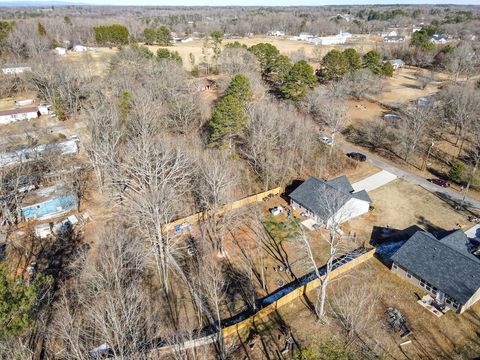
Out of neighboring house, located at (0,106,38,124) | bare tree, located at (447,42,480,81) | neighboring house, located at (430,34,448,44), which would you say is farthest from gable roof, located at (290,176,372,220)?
neighboring house, located at (430,34,448,44)

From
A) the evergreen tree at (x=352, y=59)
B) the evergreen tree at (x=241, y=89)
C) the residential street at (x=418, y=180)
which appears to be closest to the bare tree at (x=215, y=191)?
the evergreen tree at (x=241, y=89)

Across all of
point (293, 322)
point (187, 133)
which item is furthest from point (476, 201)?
point (187, 133)

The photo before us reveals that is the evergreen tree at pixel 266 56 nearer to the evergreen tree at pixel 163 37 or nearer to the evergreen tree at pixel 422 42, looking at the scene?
the evergreen tree at pixel 163 37

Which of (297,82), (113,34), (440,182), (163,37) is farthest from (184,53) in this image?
(440,182)

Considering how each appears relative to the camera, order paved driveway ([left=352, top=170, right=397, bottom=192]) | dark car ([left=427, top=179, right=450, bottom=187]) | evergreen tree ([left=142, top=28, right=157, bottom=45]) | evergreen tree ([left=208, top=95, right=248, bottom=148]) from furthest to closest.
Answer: evergreen tree ([left=142, top=28, right=157, bottom=45]), dark car ([left=427, top=179, right=450, bottom=187]), paved driveway ([left=352, top=170, right=397, bottom=192]), evergreen tree ([left=208, top=95, right=248, bottom=148])

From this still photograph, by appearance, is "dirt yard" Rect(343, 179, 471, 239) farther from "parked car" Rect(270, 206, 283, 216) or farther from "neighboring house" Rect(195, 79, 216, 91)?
"neighboring house" Rect(195, 79, 216, 91)

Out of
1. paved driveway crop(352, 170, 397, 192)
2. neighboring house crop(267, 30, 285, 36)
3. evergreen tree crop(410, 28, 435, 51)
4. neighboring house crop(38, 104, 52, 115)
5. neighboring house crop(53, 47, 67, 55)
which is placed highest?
evergreen tree crop(410, 28, 435, 51)

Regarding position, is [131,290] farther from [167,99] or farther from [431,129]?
[431,129]
